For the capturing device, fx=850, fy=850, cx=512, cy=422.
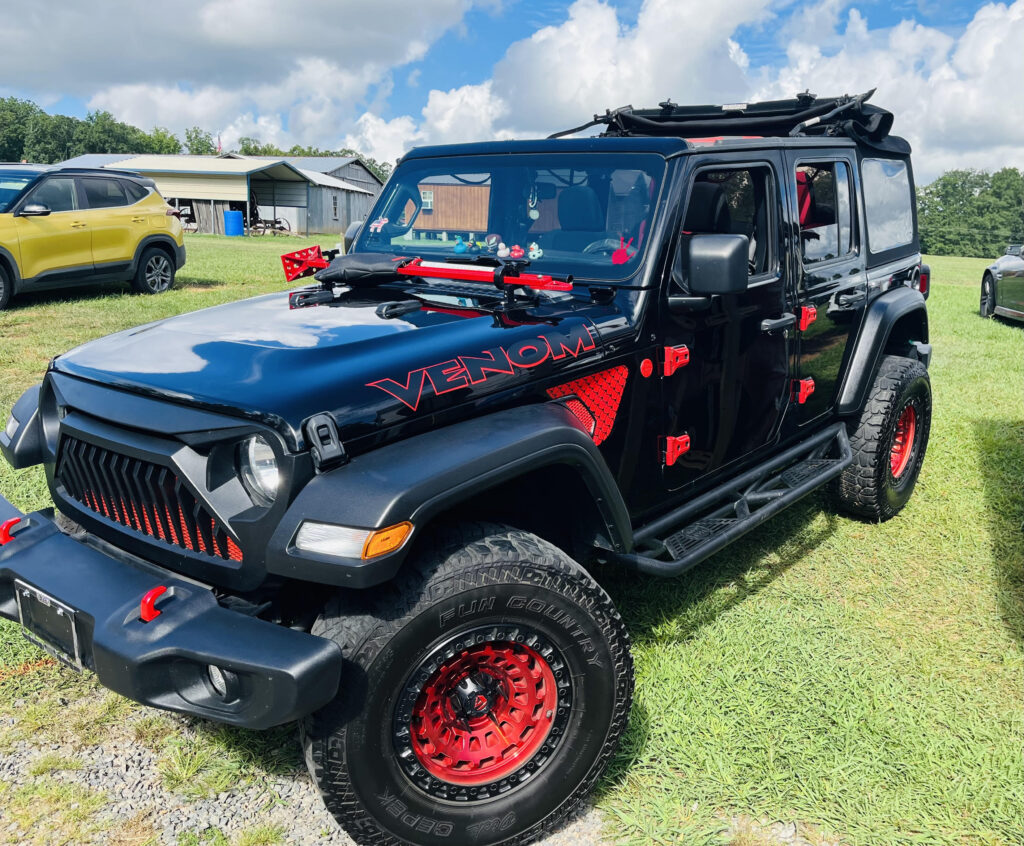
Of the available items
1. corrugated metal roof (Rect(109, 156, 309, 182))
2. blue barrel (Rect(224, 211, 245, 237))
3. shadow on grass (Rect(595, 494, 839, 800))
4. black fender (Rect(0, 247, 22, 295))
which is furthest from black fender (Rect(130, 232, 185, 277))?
corrugated metal roof (Rect(109, 156, 309, 182))

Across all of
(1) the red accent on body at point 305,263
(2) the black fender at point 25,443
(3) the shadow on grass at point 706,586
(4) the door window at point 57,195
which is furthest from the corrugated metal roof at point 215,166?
(2) the black fender at point 25,443

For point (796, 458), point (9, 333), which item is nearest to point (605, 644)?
point (796, 458)

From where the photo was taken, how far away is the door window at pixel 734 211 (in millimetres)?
3297

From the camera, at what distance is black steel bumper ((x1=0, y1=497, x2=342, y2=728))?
2010 mm

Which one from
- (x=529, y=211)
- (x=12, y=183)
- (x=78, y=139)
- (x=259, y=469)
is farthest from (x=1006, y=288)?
(x=78, y=139)

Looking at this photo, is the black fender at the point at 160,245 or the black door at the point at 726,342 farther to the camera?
the black fender at the point at 160,245

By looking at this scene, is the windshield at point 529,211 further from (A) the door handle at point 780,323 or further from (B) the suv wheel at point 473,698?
(B) the suv wheel at point 473,698

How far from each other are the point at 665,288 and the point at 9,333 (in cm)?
885

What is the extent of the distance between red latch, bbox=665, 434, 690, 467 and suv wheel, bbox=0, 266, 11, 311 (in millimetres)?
10383

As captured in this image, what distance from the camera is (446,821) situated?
2.38 metres

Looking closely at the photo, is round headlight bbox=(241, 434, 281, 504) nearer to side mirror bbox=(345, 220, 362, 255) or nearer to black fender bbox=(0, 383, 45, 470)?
black fender bbox=(0, 383, 45, 470)

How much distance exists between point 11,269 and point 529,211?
383 inches

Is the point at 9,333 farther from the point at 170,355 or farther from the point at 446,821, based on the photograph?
the point at 446,821

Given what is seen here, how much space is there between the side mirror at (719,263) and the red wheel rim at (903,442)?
8.70ft
